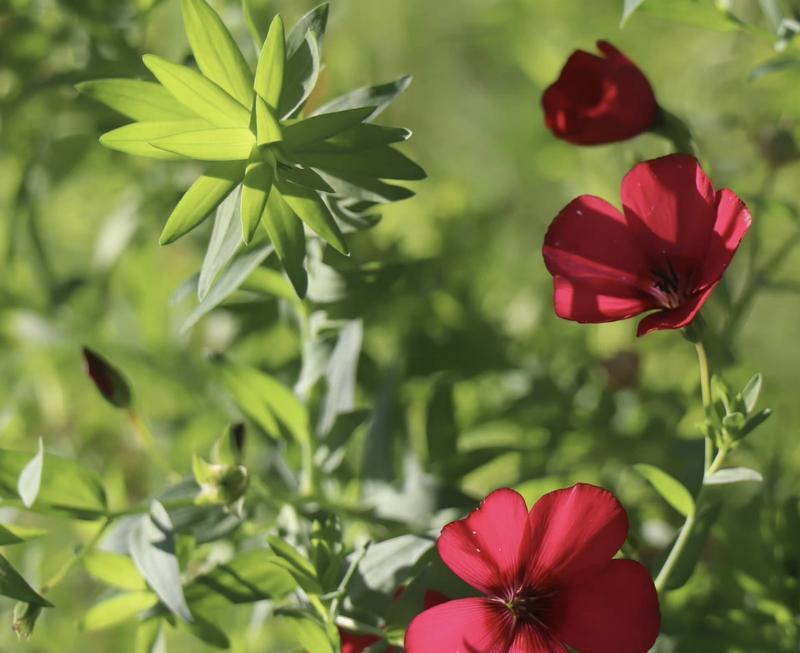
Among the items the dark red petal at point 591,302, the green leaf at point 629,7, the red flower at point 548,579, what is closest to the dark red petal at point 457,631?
the red flower at point 548,579

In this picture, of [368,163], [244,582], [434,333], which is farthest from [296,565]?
[434,333]

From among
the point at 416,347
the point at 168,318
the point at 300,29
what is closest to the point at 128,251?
the point at 168,318

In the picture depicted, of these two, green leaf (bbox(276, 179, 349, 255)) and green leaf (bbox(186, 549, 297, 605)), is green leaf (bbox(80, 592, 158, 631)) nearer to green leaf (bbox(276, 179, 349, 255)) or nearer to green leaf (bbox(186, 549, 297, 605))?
green leaf (bbox(186, 549, 297, 605))

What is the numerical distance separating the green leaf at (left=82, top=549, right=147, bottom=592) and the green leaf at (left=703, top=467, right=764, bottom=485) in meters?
0.24

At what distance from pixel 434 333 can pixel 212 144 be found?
30 centimetres

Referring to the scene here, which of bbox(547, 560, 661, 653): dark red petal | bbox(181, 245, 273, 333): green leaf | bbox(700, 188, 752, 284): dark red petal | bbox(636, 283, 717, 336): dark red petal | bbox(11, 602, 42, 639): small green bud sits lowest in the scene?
bbox(11, 602, 42, 639): small green bud

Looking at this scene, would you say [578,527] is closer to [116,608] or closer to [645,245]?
[645,245]

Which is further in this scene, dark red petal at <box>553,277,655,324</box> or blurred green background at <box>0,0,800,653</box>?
blurred green background at <box>0,0,800,653</box>

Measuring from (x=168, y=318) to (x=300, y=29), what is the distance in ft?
1.27

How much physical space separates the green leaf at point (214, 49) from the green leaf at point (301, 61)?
1cm

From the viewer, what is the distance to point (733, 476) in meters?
0.33

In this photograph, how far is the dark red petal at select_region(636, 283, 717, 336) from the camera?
0.30 m

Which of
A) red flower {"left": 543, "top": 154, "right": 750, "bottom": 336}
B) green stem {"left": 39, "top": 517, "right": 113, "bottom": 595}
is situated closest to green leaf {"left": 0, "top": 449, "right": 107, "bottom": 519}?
green stem {"left": 39, "top": 517, "right": 113, "bottom": 595}

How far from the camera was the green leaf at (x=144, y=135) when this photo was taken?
33 centimetres
